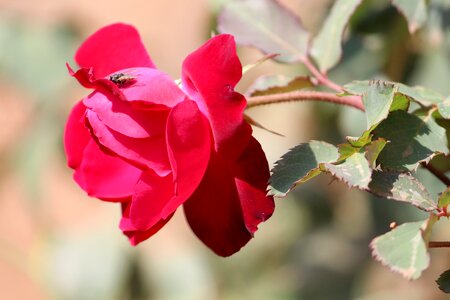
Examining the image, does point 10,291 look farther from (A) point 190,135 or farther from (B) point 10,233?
(A) point 190,135

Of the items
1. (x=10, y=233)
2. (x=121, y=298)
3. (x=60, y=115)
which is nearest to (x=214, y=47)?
(x=60, y=115)

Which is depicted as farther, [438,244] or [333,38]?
[333,38]

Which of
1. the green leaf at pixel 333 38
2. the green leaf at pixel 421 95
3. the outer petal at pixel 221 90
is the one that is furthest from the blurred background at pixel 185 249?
the outer petal at pixel 221 90

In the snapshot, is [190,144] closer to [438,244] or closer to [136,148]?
[136,148]

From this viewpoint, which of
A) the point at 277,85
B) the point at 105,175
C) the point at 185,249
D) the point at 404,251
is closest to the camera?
the point at 404,251

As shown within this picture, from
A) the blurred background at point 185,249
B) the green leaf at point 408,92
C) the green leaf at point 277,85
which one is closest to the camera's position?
the green leaf at point 408,92

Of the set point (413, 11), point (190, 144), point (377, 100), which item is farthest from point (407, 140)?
point (413, 11)

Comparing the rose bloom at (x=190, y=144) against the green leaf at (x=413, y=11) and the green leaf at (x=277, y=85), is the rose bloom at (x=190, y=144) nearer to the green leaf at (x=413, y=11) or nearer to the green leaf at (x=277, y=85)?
the green leaf at (x=277, y=85)

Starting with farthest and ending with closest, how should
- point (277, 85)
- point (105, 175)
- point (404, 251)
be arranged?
point (277, 85), point (105, 175), point (404, 251)
